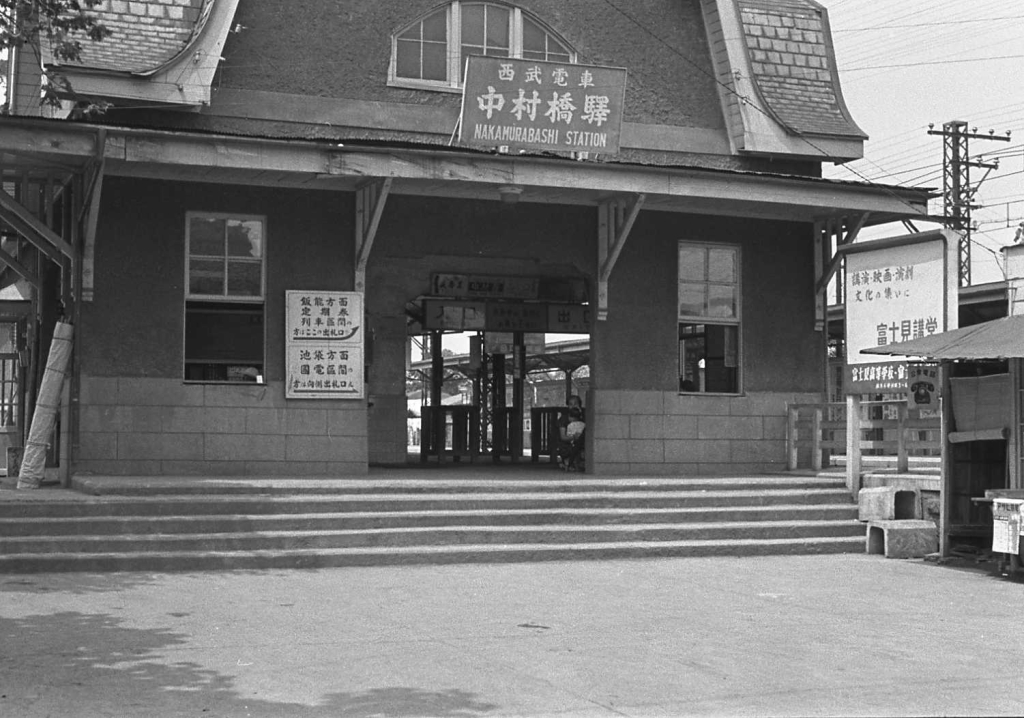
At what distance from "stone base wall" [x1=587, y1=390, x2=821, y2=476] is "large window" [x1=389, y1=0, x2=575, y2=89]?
4.79 m

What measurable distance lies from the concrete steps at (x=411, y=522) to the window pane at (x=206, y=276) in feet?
9.47

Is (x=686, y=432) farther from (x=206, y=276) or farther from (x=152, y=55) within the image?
(x=152, y=55)

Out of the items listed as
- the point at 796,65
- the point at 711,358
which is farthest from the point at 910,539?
the point at 796,65

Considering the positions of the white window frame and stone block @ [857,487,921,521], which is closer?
stone block @ [857,487,921,521]

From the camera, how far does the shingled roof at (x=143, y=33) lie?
647 inches

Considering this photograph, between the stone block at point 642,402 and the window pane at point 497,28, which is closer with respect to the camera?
the stone block at point 642,402

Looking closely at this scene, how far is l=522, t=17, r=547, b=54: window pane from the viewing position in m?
18.9

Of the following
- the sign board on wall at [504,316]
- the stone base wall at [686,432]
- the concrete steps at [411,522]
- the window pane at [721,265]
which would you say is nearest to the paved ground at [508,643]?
the concrete steps at [411,522]

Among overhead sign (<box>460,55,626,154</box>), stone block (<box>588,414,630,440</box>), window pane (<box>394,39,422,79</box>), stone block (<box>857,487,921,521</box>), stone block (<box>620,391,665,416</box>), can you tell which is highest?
window pane (<box>394,39,422,79</box>)

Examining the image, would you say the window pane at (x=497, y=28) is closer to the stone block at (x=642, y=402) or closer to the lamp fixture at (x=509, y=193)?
the lamp fixture at (x=509, y=193)

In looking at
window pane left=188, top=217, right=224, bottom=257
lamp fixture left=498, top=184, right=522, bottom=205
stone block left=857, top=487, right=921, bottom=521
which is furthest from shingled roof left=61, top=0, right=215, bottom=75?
stone block left=857, top=487, right=921, bottom=521

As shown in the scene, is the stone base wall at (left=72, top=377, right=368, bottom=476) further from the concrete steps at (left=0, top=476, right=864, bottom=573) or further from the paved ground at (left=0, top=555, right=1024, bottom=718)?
the paved ground at (left=0, top=555, right=1024, bottom=718)

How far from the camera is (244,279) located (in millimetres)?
16875

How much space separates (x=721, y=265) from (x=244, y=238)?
6.60 meters
